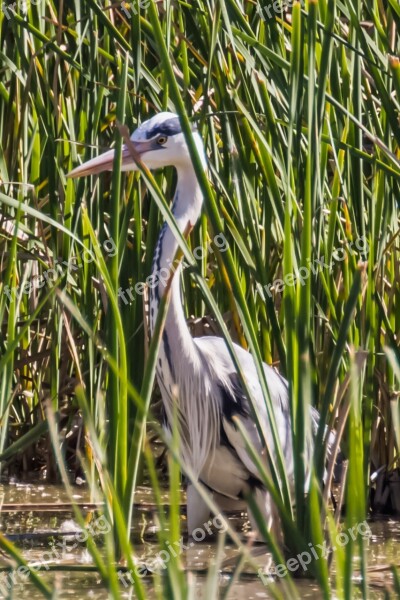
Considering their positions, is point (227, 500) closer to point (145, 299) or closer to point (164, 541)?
point (145, 299)

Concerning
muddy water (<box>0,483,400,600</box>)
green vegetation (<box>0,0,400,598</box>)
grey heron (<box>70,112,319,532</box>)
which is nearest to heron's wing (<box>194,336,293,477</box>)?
grey heron (<box>70,112,319,532</box>)

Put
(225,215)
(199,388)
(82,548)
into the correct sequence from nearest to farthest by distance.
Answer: (225,215) → (82,548) → (199,388)

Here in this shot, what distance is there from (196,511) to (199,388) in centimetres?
35

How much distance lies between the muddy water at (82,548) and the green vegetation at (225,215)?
10 cm

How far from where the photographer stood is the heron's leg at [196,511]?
2.91m

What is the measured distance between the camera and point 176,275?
9.36 ft

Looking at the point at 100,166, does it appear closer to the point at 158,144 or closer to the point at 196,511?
the point at 158,144

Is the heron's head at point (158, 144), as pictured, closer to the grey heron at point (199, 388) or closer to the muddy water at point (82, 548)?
the grey heron at point (199, 388)

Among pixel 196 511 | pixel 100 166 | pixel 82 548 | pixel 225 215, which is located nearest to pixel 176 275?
pixel 100 166

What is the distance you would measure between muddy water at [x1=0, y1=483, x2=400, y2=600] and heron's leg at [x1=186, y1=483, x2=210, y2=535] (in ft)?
0.20

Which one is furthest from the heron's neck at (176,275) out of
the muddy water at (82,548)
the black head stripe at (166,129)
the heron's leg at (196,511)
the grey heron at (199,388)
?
the muddy water at (82,548)

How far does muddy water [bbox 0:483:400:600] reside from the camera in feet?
7.78

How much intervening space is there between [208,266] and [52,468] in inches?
33.5

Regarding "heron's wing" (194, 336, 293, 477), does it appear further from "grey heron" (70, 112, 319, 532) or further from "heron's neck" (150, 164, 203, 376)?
"heron's neck" (150, 164, 203, 376)
